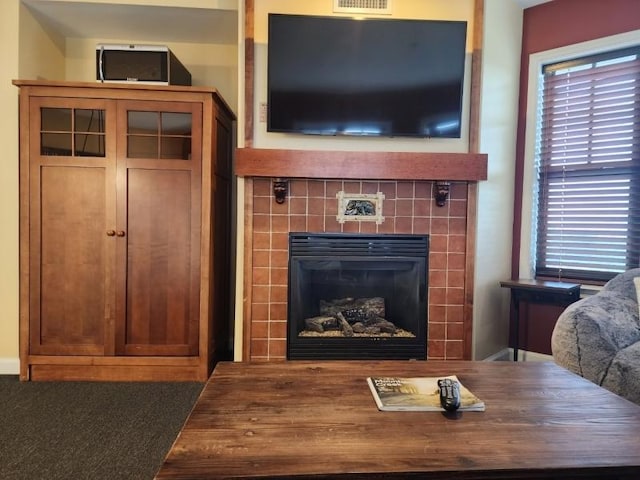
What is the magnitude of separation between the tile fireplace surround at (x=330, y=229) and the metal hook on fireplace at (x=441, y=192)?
0.12ft

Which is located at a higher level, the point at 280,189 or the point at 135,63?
the point at 135,63

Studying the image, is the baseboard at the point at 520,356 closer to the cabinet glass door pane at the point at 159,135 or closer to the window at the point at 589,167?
the window at the point at 589,167

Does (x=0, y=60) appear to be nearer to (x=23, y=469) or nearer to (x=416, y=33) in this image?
(x=23, y=469)

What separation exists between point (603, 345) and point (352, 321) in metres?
1.46

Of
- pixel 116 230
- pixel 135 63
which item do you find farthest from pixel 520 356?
pixel 135 63

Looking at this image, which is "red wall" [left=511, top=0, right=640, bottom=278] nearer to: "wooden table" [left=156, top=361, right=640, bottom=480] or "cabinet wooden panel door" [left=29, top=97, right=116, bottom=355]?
"wooden table" [left=156, top=361, right=640, bottom=480]

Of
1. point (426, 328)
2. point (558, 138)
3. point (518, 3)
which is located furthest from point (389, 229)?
point (518, 3)

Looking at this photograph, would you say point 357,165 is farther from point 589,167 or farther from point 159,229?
point 589,167

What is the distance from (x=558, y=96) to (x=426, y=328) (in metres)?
1.91

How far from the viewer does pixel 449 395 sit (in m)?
1.20

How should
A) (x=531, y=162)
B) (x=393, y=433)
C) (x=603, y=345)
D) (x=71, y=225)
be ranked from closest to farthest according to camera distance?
(x=393, y=433)
(x=603, y=345)
(x=71, y=225)
(x=531, y=162)

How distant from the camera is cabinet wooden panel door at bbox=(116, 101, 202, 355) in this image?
260 cm

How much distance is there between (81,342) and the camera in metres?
2.62

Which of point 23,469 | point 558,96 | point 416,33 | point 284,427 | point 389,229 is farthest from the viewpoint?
point 558,96
